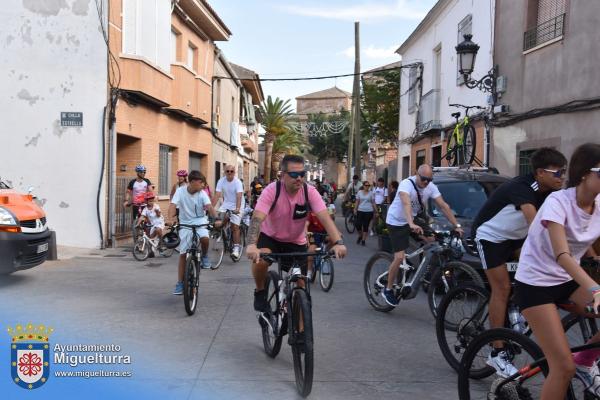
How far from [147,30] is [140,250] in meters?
5.83

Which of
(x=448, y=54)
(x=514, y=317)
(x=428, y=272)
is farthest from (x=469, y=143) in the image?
(x=514, y=317)

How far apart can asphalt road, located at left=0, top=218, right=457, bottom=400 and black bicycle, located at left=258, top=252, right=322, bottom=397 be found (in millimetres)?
183

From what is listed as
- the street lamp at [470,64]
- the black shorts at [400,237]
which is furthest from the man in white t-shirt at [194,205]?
the street lamp at [470,64]

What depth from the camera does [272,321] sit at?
5.15 meters

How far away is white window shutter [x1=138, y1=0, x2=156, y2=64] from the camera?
14038 millimetres

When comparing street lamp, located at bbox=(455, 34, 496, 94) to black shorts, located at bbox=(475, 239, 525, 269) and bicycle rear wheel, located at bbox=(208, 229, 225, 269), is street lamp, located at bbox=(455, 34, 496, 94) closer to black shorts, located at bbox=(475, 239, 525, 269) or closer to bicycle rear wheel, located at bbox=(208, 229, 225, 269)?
bicycle rear wheel, located at bbox=(208, 229, 225, 269)

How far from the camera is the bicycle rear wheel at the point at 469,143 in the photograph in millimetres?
14773

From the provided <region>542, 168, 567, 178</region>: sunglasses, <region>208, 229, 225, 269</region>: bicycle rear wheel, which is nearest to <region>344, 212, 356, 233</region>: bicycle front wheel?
<region>208, 229, 225, 269</region>: bicycle rear wheel

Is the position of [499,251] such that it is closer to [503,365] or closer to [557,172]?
Result: [557,172]

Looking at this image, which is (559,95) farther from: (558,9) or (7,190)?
(7,190)

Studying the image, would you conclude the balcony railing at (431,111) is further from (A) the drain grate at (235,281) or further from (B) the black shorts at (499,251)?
(B) the black shorts at (499,251)

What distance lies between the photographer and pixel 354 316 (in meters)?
6.98

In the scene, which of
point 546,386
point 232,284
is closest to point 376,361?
point 546,386

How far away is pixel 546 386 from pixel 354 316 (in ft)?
13.1
